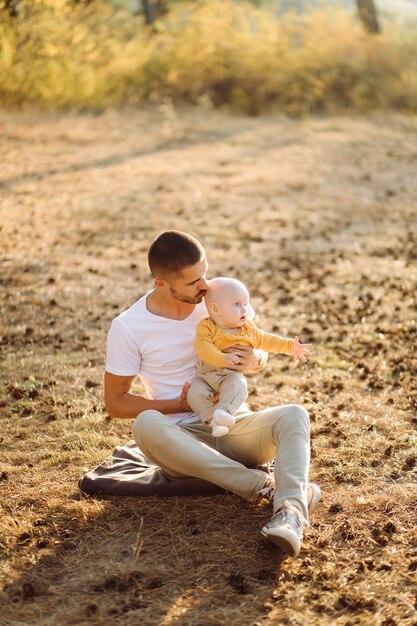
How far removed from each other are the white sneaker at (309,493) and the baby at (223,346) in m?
0.37

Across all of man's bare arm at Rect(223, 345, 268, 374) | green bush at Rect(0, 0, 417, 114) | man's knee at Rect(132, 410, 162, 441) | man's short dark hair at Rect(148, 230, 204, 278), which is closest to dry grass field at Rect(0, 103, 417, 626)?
man's knee at Rect(132, 410, 162, 441)

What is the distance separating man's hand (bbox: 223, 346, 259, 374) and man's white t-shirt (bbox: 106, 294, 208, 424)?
35cm

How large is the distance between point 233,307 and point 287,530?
3.87ft

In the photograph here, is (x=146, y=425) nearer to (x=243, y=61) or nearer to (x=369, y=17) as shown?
(x=243, y=61)

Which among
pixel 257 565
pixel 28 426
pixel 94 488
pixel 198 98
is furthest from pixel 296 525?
pixel 198 98

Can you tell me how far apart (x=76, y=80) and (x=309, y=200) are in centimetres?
654

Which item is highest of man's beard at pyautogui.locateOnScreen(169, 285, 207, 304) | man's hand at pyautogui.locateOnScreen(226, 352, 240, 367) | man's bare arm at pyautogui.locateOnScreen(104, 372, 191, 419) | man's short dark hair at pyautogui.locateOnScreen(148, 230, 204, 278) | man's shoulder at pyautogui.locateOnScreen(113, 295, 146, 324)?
man's short dark hair at pyautogui.locateOnScreen(148, 230, 204, 278)

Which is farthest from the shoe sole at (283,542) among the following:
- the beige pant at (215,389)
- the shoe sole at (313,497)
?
the beige pant at (215,389)

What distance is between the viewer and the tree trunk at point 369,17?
2161 centimetres

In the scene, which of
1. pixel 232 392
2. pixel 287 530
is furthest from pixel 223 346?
pixel 287 530

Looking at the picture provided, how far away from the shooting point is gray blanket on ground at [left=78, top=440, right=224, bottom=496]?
4840 millimetres

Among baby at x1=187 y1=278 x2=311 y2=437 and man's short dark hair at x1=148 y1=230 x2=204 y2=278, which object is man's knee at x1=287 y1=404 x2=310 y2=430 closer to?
baby at x1=187 y1=278 x2=311 y2=437

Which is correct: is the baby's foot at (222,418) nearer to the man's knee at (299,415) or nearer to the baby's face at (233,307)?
the man's knee at (299,415)

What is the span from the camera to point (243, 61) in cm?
2025
